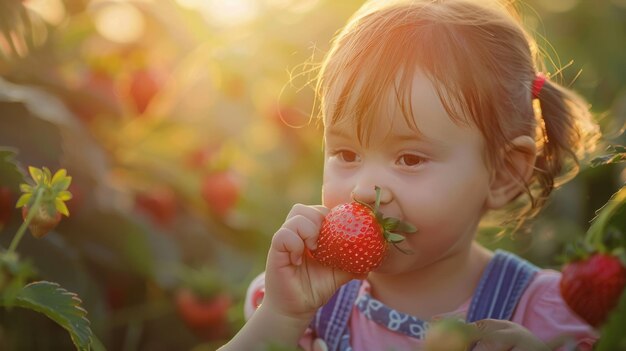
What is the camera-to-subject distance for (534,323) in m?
1.68

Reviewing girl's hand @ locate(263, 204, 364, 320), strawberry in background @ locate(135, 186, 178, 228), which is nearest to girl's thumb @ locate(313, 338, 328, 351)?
girl's hand @ locate(263, 204, 364, 320)

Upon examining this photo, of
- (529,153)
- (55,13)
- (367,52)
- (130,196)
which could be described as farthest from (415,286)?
(55,13)

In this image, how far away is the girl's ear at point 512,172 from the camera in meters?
1.69

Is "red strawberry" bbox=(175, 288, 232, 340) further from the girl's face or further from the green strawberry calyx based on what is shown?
the green strawberry calyx

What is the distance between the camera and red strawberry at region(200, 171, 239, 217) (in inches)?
108

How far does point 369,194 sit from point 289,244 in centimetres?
16

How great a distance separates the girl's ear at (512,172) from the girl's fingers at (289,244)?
0.42m

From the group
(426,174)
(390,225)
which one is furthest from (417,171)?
(390,225)

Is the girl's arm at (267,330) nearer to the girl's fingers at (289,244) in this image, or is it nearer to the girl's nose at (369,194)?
the girl's fingers at (289,244)

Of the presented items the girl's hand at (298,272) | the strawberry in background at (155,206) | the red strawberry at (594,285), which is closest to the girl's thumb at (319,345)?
the girl's hand at (298,272)

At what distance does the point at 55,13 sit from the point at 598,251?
213 cm

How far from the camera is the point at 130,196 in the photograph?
2.68 meters

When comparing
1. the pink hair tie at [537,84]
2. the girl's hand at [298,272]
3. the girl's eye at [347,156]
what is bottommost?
the girl's hand at [298,272]

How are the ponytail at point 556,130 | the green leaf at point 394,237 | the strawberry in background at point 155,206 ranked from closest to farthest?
1. the green leaf at point 394,237
2. the ponytail at point 556,130
3. the strawberry in background at point 155,206
